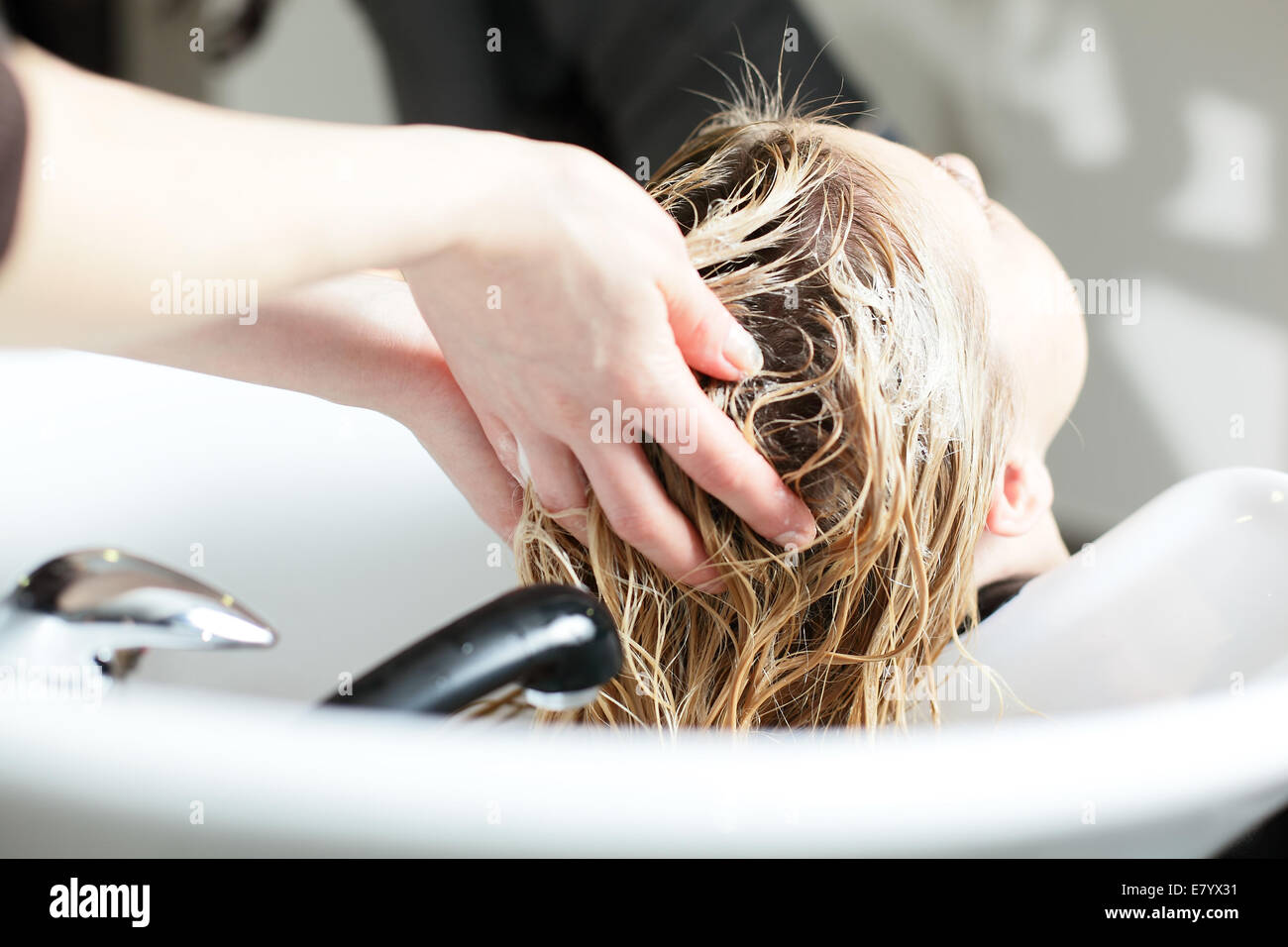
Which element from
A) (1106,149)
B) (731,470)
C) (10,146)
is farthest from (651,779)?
(1106,149)

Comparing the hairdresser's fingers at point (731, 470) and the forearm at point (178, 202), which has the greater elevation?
the forearm at point (178, 202)

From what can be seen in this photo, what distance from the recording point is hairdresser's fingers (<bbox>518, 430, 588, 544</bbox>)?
0.55 metres

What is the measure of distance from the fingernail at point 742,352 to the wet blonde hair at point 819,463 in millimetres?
17

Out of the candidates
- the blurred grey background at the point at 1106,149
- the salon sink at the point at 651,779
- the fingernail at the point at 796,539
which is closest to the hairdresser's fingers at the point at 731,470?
the fingernail at the point at 796,539

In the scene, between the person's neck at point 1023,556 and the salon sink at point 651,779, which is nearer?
the salon sink at point 651,779

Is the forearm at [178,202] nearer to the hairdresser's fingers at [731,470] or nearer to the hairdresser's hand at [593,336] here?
the hairdresser's hand at [593,336]

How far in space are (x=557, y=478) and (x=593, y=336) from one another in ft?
0.42

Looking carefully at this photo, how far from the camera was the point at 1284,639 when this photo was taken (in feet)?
2.35

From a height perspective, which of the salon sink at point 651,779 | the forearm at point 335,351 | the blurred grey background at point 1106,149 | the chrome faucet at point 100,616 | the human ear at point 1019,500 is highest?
the blurred grey background at point 1106,149

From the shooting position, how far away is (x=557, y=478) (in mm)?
572

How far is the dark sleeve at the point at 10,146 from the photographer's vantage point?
0.29 m

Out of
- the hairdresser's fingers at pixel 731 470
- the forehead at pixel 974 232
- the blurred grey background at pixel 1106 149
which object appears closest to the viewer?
the hairdresser's fingers at pixel 731 470

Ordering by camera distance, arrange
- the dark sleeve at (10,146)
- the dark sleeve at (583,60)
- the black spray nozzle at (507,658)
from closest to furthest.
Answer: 1. the dark sleeve at (10,146)
2. the black spray nozzle at (507,658)
3. the dark sleeve at (583,60)

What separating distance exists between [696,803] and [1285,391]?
198 cm
